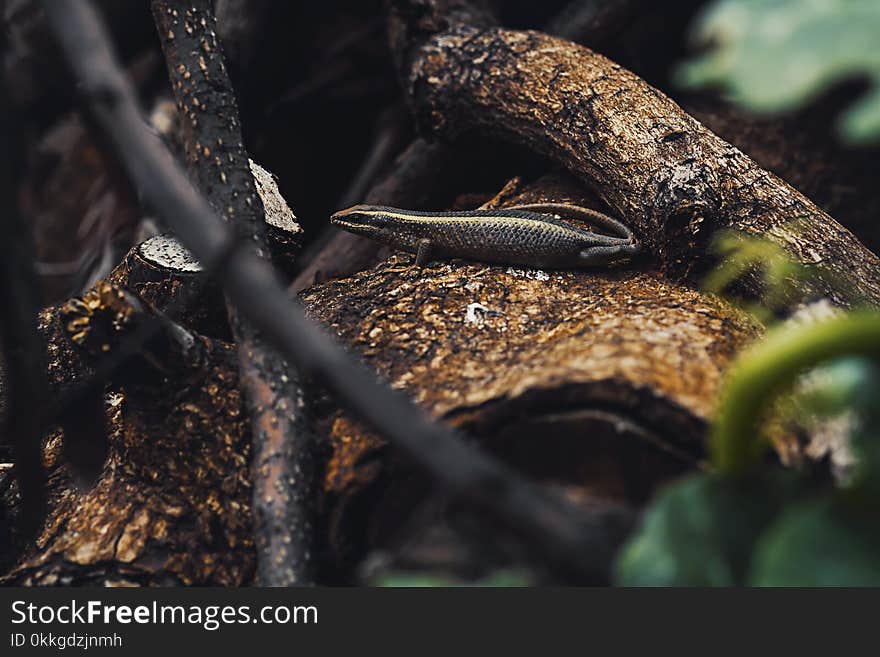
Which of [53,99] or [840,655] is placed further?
[53,99]

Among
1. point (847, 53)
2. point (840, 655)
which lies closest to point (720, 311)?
point (840, 655)

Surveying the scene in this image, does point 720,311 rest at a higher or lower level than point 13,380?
lower

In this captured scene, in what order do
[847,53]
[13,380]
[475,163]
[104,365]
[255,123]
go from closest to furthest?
[847,53] → [13,380] → [104,365] → [255,123] → [475,163]

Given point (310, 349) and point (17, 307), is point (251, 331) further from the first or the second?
point (310, 349)

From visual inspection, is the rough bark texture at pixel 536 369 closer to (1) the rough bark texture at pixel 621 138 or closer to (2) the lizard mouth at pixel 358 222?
(1) the rough bark texture at pixel 621 138

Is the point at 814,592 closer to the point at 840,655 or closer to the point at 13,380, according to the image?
the point at 840,655

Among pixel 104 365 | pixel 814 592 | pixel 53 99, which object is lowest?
pixel 814 592

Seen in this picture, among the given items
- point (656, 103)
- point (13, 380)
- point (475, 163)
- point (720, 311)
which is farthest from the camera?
point (475, 163)
